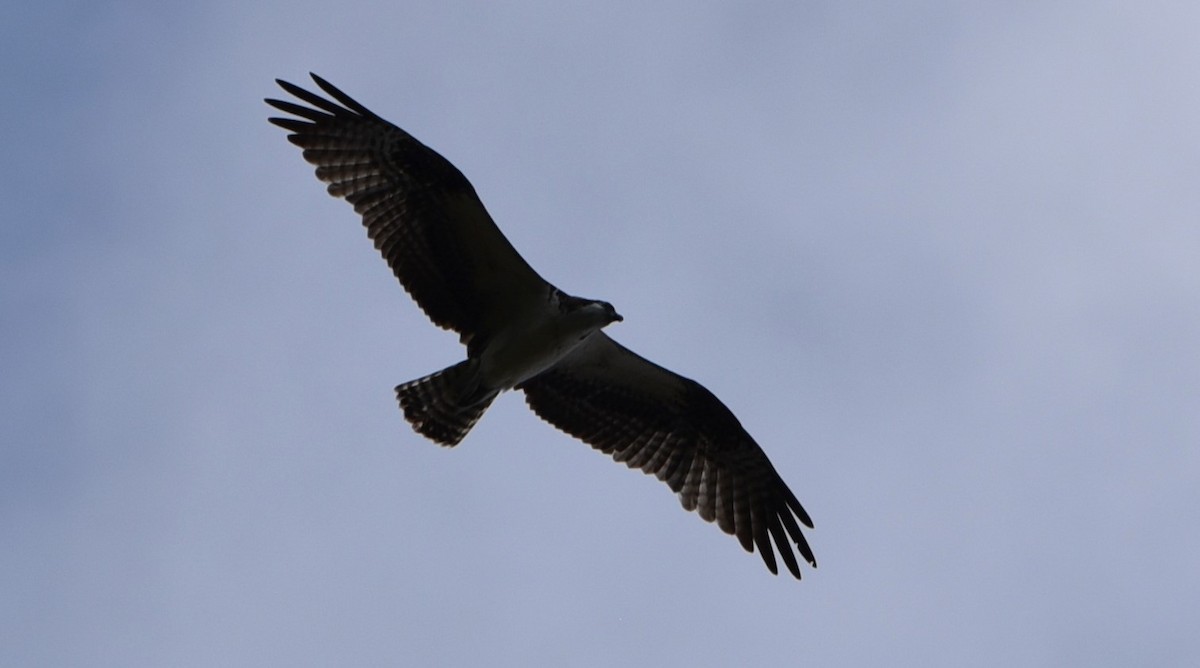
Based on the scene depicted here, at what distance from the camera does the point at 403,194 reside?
1241 centimetres

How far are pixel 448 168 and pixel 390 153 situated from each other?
0.47 meters

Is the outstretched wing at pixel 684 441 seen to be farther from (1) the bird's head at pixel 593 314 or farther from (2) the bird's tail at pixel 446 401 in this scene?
(1) the bird's head at pixel 593 314

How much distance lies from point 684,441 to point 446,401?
2.11 m

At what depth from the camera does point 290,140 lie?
1234 centimetres

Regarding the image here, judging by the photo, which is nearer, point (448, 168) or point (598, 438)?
point (448, 168)

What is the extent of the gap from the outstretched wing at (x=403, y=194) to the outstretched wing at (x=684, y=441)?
123 cm

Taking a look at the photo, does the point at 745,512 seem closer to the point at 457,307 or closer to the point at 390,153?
the point at 457,307

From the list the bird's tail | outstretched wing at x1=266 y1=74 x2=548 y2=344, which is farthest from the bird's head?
the bird's tail

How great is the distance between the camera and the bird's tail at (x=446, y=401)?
12719 millimetres

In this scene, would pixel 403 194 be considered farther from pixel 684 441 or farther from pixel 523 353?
pixel 684 441

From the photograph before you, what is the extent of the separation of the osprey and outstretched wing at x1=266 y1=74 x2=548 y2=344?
0.01m

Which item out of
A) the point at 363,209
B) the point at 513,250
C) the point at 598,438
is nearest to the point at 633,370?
the point at 598,438

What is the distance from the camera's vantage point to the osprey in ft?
40.4

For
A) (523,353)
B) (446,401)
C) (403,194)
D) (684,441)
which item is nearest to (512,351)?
(523,353)
